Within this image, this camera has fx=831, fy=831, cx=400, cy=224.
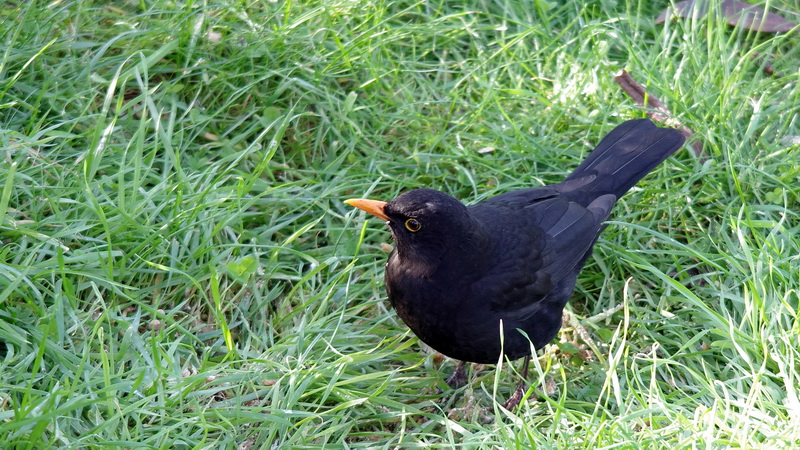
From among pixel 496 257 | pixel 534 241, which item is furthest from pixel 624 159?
pixel 496 257

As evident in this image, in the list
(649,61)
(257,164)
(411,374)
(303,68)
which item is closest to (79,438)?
(411,374)

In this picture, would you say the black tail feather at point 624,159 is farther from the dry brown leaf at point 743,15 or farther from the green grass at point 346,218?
the dry brown leaf at point 743,15

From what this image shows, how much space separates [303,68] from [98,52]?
1069 mm

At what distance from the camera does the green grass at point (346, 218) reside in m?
3.14

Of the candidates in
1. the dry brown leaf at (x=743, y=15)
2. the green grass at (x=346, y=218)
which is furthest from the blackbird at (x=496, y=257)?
the dry brown leaf at (x=743, y=15)

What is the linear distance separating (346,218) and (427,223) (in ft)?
2.94

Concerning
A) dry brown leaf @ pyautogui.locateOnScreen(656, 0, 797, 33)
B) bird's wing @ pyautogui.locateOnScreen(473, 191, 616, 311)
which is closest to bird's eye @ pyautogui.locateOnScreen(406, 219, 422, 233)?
bird's wing @ pyautogui.locateOnScreen(473, 191, 616, 311)

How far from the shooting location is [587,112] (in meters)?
4.62

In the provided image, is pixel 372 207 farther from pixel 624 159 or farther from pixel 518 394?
pixel 624 159

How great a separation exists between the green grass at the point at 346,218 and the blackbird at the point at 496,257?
0.24m

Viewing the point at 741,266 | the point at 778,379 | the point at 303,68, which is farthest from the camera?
the point at 303,68

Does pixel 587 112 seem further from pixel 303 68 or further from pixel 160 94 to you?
pixel 160 94

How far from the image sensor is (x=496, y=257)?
11.6 feet

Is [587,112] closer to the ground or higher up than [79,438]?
closer to the ground
